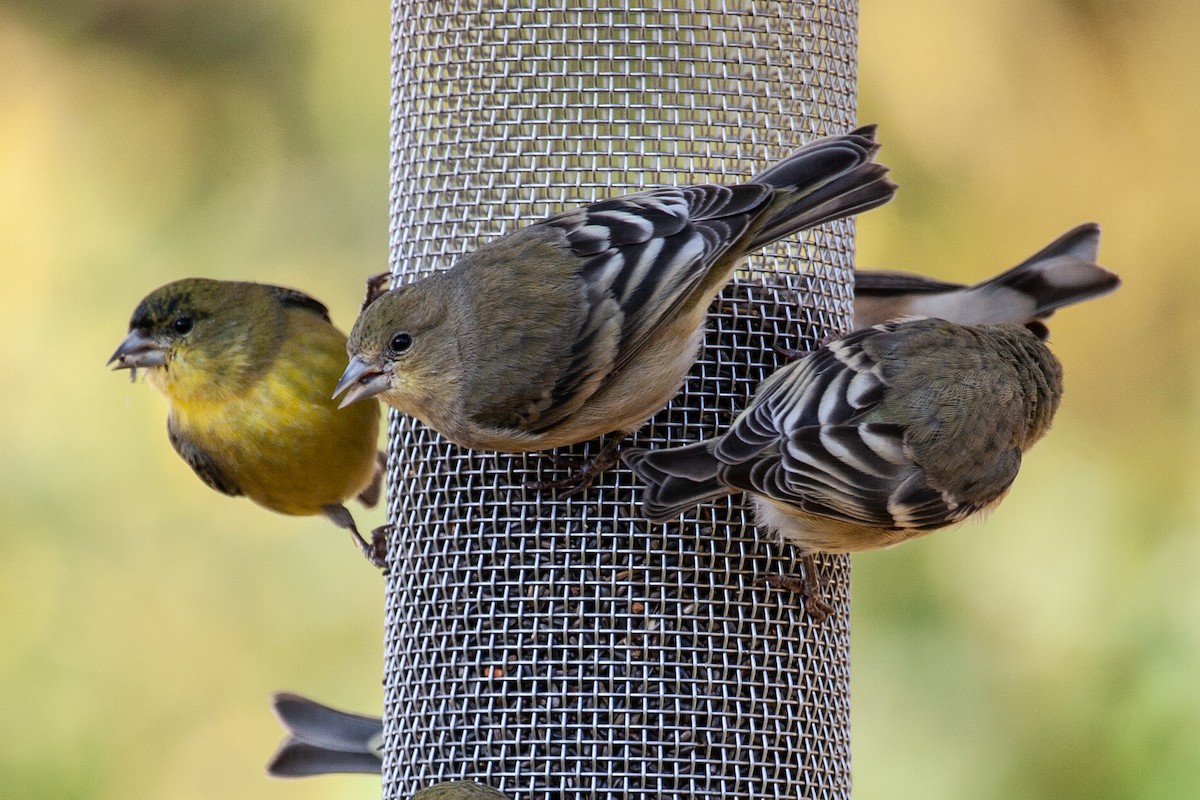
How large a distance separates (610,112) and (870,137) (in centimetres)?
86

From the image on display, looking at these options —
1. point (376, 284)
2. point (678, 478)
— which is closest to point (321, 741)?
point (376, 284)

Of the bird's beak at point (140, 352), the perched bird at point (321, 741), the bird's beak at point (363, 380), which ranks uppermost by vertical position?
the bird's beak at point (363, 380)

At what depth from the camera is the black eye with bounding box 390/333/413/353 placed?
618 cm

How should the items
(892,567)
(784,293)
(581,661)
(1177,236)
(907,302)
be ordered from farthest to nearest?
(1177,236)
(892,567)
(907,302)
(784,293)
(581,661)

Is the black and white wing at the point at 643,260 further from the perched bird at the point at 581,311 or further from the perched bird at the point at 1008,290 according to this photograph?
the perched bird at the point at 1008,290

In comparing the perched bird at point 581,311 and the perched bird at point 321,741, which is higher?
the perched bird at point 581,311

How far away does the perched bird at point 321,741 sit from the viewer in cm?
738

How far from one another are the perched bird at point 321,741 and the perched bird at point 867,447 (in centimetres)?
176

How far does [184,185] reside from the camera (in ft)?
33.3

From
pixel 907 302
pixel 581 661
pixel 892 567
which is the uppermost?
pixel 907 302

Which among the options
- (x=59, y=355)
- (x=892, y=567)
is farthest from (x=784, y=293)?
(x=59, y=355)

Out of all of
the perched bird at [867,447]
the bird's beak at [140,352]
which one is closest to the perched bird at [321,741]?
the bird's beak at [140,352]

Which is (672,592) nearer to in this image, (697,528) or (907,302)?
(697,528)

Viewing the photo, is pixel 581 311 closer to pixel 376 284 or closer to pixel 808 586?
pixel 808 586
